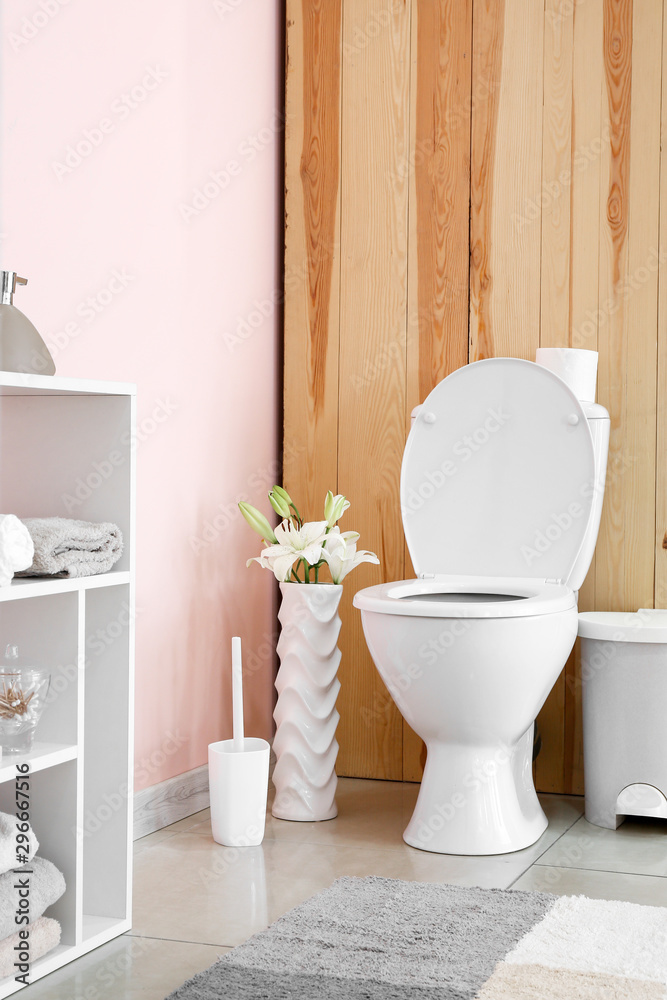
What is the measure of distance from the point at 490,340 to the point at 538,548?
54 centimetres

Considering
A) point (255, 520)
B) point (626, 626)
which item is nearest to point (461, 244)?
point (255, 520)

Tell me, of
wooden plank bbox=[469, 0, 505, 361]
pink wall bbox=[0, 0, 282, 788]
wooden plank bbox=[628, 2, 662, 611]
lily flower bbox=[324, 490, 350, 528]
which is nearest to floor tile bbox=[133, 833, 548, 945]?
A: pink wall bbox=[0, 0, 282, 788]

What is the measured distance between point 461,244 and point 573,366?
0.43m

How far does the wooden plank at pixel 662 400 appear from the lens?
2.34 m

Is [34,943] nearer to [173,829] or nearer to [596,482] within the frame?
[173,829]

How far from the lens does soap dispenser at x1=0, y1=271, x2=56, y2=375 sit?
1.38 meters

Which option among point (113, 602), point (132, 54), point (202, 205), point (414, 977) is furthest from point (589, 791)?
point (132, 54)

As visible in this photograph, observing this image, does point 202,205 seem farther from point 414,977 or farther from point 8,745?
point 414,977

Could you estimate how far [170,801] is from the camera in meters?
2.16

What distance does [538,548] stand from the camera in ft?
7.28

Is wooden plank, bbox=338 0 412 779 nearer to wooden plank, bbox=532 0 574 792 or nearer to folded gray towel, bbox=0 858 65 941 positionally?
wooden plank, bbox=532 0 574 792

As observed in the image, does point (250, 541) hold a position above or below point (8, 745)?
above

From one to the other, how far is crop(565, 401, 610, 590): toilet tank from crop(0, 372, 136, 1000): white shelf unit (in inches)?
41.0

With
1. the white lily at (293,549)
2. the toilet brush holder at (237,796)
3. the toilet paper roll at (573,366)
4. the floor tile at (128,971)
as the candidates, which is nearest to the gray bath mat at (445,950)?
the floor tile at (128,971)
